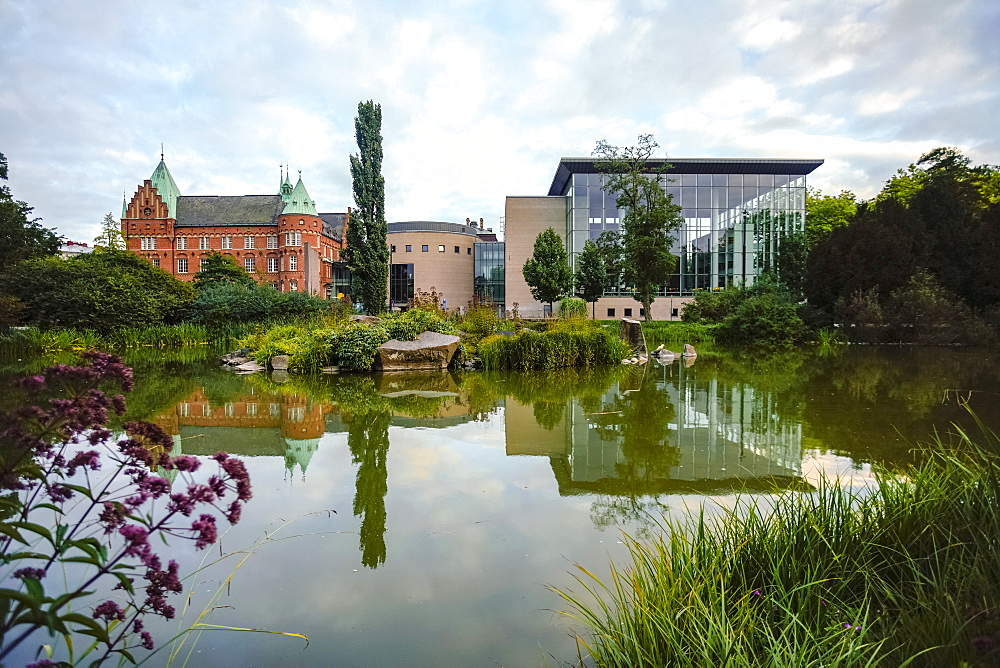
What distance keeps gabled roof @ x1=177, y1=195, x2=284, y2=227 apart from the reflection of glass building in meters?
35.0

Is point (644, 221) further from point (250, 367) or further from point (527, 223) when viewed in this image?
point (250, 367)

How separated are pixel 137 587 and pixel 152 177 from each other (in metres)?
67.9

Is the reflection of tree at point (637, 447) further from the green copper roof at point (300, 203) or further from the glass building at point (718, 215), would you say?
the green copper roof at point (300, 203)

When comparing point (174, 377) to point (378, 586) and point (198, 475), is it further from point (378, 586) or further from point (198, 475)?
point (378, 586)

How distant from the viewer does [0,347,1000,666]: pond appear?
8.77ft

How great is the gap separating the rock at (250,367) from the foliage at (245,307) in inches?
320

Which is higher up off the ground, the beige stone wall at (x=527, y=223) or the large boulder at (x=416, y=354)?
the beige stone wall at (x=527, y=223)

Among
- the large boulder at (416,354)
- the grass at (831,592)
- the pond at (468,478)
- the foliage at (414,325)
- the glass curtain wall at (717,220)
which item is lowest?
the pond at (468,478)

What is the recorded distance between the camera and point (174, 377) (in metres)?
11.7

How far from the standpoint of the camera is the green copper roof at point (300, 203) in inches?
2335

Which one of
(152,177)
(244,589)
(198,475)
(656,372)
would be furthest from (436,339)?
(152,177)

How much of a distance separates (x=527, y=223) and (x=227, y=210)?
34816mm

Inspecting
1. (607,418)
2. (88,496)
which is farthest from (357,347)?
(88,496)

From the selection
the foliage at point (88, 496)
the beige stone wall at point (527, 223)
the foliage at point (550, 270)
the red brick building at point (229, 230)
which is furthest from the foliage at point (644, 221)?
the red brick building at point (229, 230)
